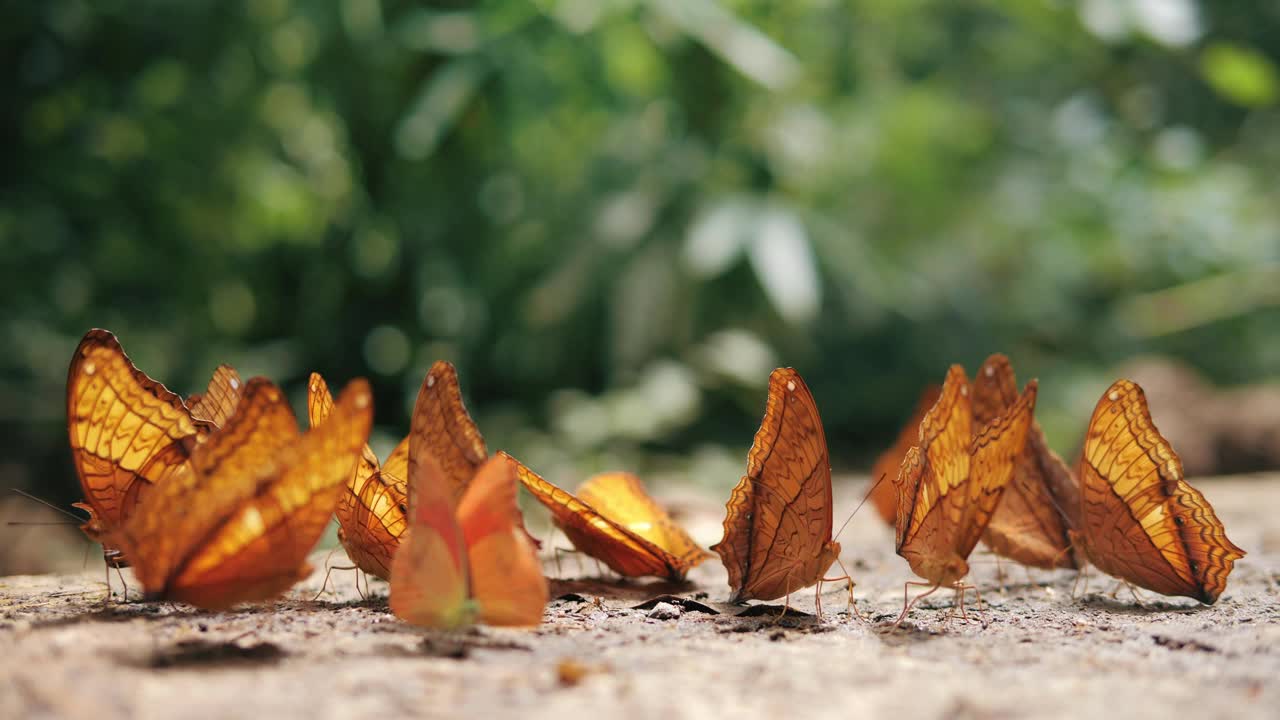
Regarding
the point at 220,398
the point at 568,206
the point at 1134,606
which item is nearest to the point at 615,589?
the point at 220,398

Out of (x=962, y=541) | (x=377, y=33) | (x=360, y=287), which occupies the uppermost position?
(x=377, y=33)

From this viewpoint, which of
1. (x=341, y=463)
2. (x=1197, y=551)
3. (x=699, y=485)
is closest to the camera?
(x=341, y=463)

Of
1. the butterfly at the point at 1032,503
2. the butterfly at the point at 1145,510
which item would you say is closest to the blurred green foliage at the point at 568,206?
the butterfly at the point at 1032,503

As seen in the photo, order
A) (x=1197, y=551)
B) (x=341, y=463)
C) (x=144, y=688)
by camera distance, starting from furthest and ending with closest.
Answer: (x=1197, y=551) < (x=341, y=463) < (x=144, y=688)

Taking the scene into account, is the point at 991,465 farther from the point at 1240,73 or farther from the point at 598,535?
the point at 1240,73

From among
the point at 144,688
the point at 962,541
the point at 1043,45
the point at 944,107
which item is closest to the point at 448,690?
the point at 144,688

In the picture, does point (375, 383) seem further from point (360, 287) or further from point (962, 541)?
point (962, 541)
